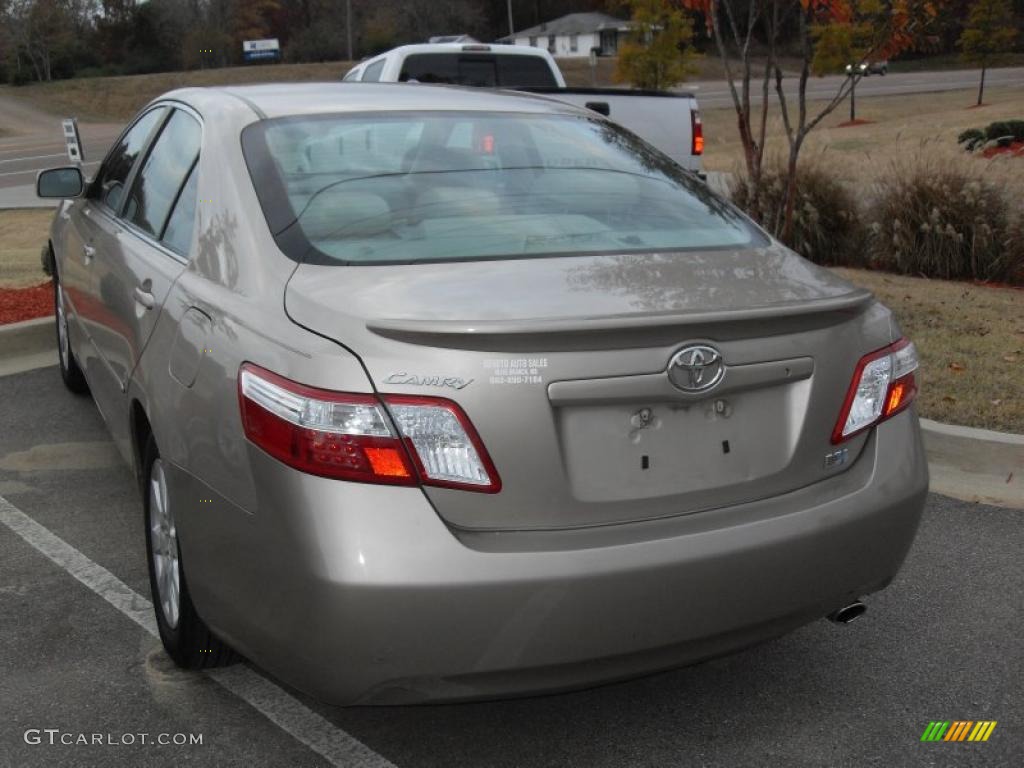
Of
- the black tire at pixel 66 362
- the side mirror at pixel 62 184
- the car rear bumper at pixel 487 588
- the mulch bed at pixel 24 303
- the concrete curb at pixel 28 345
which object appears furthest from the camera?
the mulch bed at pixel 24 303

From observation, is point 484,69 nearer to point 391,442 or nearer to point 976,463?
point 976,463

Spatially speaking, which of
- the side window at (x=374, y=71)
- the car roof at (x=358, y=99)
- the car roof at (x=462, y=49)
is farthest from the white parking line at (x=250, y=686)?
the side window at (x=374, y=71)

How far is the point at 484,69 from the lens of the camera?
43.5ft

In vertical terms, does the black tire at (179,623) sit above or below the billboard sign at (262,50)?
above

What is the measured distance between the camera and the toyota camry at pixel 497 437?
8.46ft

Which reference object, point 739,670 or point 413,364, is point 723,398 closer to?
point 413,364

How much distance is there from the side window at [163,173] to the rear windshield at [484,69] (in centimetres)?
846

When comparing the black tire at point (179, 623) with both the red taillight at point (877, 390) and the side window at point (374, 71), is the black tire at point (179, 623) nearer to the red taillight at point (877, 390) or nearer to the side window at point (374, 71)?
the red taillight at point (877, 390)

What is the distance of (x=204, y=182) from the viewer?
3.62 metres

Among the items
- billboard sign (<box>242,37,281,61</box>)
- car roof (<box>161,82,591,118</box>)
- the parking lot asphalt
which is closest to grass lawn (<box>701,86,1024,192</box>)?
car roof (<box>161,82,591,118</box>)

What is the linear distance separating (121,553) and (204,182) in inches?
64.7

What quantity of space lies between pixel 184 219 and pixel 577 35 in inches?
3983

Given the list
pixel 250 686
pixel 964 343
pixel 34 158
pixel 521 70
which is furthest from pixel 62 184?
pixel 34 158

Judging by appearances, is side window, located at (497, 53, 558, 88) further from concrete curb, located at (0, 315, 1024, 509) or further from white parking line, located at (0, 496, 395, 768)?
white parking line, located at (0, 496, 395, 768)
